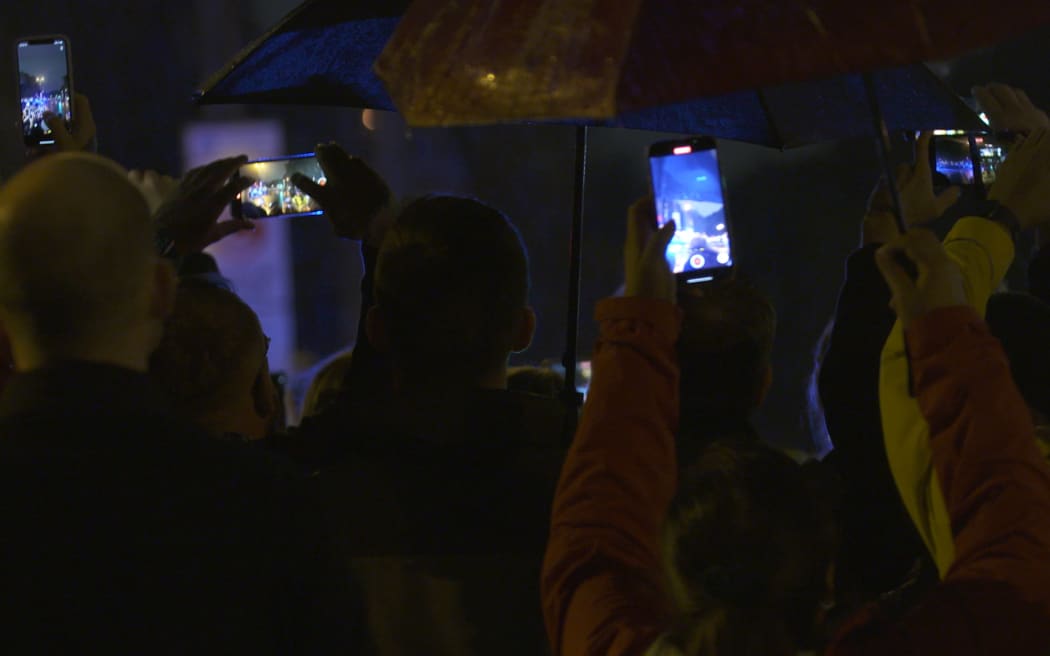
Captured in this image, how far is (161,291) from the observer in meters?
1.42

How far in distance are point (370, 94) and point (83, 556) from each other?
171 cm

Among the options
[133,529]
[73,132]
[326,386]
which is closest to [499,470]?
[133,529]

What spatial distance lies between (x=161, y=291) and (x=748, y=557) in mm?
730

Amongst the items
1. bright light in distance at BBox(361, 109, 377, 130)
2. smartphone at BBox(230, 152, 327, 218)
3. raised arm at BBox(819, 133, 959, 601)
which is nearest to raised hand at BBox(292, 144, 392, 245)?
smartphone at BBox(230, 152, 327, 218)

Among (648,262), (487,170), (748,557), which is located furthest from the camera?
(487,170)

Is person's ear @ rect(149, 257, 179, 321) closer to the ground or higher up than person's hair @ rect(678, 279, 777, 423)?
higher up

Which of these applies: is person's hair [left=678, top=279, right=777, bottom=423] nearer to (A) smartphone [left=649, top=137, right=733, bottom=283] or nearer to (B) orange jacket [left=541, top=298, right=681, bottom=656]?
(A) smartphone [left=649, top=137, right=733, bottom=283]

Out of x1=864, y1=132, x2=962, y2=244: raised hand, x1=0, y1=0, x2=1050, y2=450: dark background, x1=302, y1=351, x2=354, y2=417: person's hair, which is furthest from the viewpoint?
x1=0, y1=0, x2=1050, y2=450: dark background

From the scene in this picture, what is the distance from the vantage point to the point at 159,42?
848 centimetres

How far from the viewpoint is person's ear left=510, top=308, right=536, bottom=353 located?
186 cm

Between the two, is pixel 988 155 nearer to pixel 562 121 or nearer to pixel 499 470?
pixel 562 121

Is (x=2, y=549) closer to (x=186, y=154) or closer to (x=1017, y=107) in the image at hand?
(x=1017, y=107)

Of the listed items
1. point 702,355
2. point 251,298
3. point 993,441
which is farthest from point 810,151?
point 993,441

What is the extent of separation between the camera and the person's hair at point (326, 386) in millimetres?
2439
